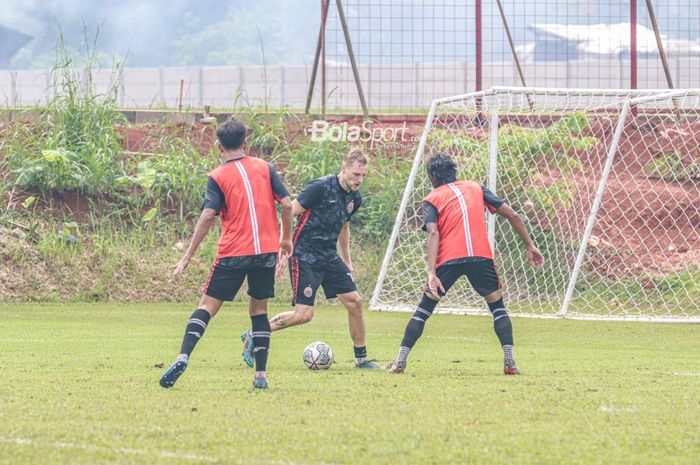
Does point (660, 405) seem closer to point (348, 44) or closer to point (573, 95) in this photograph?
point (573, 95)

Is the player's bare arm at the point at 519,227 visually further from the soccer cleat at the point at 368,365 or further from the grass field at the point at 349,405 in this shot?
the soccer cleat at the point at 368,365

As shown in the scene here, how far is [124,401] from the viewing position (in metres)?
6.97

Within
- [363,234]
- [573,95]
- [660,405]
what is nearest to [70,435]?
[660,405]

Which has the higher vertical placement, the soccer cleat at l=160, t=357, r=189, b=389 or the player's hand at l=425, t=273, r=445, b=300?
the player's hand at l=425, t=273, r=445, b=300

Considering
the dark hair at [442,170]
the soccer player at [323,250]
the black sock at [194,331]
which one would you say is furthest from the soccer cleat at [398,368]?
the black sock at [194,331]

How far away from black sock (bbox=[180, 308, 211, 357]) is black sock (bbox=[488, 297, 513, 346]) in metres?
2.24

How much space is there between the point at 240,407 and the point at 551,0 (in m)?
16.0

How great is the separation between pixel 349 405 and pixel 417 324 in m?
2.06

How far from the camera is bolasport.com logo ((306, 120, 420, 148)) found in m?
21.3

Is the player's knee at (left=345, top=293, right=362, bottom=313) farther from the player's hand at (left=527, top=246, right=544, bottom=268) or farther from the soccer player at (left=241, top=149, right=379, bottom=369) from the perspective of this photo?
the player's hand at (left=527, top=246, right=544, bottom=268)

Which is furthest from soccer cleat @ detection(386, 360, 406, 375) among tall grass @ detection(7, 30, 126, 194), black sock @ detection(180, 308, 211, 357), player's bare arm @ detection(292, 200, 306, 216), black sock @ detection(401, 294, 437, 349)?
tall grass @ detection(7, 30, 126, 194)

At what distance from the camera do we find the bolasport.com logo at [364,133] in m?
21.3

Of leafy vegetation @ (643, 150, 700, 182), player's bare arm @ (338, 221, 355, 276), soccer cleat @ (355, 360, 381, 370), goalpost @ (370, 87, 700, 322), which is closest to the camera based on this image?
soccer cleat @ (355, 360, 381, 370)

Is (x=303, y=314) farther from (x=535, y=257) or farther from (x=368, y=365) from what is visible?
(x=535, y=257)
